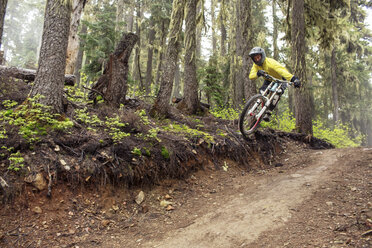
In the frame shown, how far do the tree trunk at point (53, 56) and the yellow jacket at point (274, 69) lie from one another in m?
5.02

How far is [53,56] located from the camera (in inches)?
204

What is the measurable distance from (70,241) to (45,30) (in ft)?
14.6

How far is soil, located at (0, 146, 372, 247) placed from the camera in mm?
3502

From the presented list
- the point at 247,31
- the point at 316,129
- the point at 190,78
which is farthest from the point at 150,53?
the point at 316,129

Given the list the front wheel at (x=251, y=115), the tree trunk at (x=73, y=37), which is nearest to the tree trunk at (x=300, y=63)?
the front wheel at (x=251, y=115)

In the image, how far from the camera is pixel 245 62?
11.1 metres

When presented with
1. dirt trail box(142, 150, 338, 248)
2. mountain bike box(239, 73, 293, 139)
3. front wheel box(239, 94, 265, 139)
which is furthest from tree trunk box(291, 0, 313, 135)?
dirt trail box(142, 150, 338, 248)

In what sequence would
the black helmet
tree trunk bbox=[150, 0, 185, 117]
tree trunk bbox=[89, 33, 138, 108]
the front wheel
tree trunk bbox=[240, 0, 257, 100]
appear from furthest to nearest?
tree trunk bbox=[240, 0, 257, 100] < tree trunk bbox=[150, 0, 185, 117] < tree trunk bbox=[89, 33, 138, 108] < the front wheel < the black helmet

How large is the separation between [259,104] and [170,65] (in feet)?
10.8

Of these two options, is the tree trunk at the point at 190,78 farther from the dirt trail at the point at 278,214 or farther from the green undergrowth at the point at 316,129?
the green undergrowth at the point at 316,129

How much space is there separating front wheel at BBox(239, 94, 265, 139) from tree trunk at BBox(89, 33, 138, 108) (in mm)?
3627

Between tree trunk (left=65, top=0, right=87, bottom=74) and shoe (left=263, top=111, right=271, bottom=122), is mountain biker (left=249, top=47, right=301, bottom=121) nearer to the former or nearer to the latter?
shoe (left=263, top=111, right=271, bottom=122)

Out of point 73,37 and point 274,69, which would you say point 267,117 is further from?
point 73,37

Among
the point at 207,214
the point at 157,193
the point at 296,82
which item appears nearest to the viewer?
the point at 207,214
